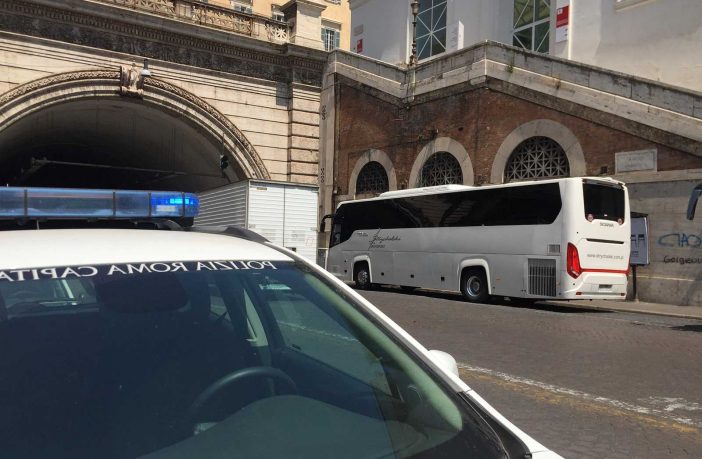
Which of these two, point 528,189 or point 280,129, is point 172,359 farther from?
point 280,129

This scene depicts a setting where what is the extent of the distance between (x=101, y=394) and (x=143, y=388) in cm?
13

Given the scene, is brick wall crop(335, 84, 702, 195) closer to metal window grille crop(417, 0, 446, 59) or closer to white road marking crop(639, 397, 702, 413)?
metal window grille crop(417, 0, 446, 59)

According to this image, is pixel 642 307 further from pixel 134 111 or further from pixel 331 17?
pixel 331 17

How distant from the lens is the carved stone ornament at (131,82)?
21.9 meters

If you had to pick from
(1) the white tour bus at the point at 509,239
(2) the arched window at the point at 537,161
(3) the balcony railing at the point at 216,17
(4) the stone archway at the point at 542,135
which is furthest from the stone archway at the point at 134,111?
(2) the arched window at the point at 537,161

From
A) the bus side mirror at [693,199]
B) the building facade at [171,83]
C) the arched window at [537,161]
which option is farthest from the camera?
the building facade at [171,83]

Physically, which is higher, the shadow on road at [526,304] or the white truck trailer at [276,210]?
the white truck trailer at [276,210]

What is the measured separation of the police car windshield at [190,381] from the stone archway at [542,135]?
17.4m

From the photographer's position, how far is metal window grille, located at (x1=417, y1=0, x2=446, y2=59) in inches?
1271

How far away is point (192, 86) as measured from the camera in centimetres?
2358

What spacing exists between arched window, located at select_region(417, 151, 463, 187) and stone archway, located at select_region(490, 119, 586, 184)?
1.96 meters

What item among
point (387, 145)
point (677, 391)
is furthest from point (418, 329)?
point (387, 145)

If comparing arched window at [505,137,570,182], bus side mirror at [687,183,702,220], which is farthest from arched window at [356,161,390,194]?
bus side mirror at [687,183,702,220]

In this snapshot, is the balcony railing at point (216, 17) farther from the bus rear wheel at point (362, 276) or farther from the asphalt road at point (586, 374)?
the asphalt road at point (586, 374)
